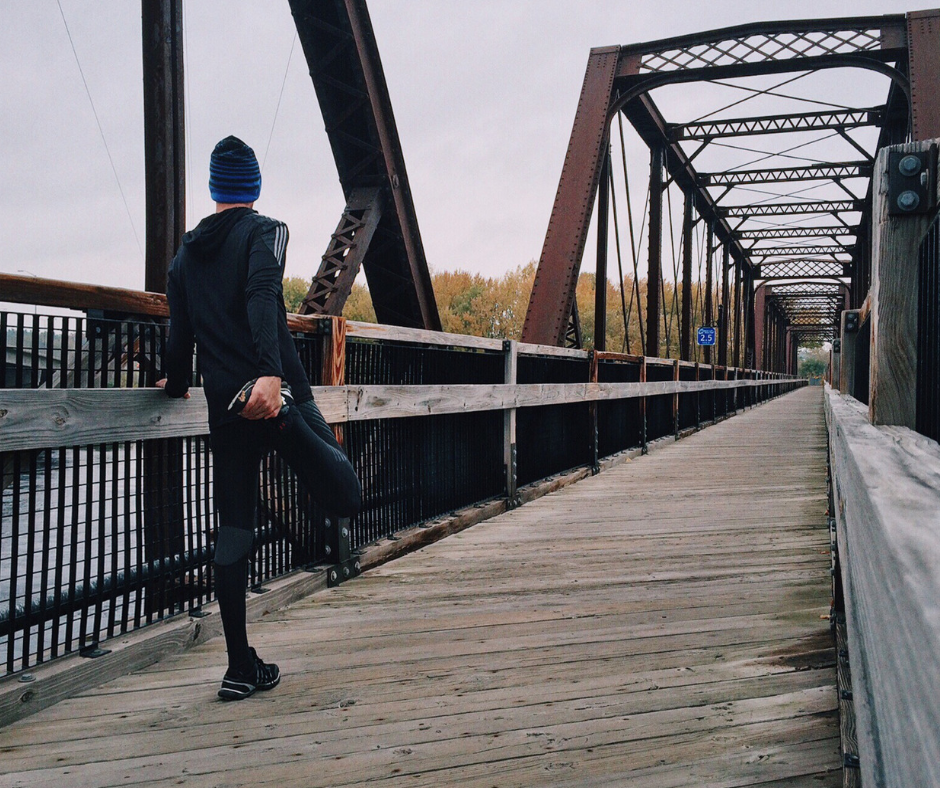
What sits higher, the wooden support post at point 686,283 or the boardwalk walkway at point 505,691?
the wooden support post at point 686,283

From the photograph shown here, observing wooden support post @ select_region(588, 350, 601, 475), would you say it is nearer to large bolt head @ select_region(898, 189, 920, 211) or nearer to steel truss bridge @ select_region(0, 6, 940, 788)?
steel truss bridge @ select_region(0, 6, 940, 788)

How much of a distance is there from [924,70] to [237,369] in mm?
10984

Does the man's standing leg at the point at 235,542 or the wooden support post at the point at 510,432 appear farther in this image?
the wooden support post at the point at 510,432

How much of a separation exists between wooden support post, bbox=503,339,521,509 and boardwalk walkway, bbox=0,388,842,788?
1.49 m

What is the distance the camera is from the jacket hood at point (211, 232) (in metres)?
2.48

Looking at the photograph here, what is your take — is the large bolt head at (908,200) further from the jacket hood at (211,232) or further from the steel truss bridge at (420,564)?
the jacket hood at (211,232)

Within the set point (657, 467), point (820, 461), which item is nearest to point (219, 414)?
point (657, 467)

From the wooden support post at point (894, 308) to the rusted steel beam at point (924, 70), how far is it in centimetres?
895

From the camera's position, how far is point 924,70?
10641mm

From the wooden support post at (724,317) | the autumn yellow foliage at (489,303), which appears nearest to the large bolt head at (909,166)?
the wooden support post at (724,317)

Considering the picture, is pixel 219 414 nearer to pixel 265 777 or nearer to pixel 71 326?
pixel 71 326

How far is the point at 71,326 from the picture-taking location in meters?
2.48

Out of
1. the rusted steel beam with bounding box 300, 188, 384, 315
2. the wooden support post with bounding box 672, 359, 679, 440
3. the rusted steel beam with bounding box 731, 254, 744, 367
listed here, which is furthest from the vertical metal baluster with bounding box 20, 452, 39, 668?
the rusted steel beam with bounding box 731, 254, 744, 367

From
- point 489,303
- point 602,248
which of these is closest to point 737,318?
point 602,248
